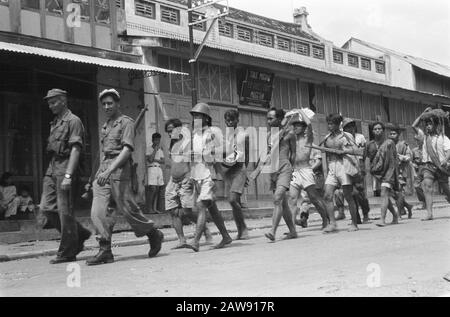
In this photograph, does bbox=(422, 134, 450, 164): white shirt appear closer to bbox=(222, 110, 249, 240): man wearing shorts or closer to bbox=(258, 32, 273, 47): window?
bbox=(222, 110, 249, 240): man wearing shorts

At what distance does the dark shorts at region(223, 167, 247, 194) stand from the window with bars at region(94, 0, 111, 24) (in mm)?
7545

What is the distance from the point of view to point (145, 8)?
741 inches

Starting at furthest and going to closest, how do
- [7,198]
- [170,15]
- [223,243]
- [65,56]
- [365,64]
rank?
[365,64] → [170,15] → [7,198] → [65,56] → [223,243]

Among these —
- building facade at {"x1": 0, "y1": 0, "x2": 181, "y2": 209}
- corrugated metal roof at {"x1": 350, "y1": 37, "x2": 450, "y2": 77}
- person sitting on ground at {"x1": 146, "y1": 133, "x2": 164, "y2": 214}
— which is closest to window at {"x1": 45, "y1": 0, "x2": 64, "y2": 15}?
building facade at {"x1": 0, "y1": 0, "x2": 181, "y2": 209}

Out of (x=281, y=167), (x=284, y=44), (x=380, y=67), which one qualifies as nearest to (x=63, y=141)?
(x=281, y=167)

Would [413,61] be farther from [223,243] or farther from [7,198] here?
[223,243]

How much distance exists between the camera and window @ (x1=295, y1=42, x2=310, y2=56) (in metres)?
25.9

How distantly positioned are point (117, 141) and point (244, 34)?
16800 millimetres

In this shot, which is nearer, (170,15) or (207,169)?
(207,169)

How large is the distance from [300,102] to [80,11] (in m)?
9.06
